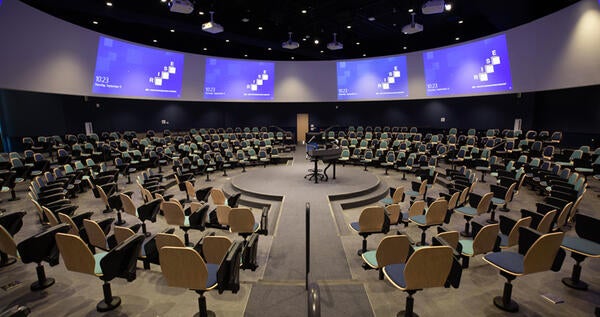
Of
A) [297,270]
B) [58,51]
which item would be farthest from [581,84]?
[58,51]

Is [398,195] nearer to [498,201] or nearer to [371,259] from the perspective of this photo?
[498,201]

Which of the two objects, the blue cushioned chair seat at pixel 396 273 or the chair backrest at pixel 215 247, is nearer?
the blue cushioned chair seat at pixel 396 273

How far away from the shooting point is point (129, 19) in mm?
12242

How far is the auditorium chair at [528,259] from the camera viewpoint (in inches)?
125

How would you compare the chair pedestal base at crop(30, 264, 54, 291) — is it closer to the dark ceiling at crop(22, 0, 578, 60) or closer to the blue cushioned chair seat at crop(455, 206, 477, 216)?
the blue cushioned chair seat at crop(455, 206, 477, 216)

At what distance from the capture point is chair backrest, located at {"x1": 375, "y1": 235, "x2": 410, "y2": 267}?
3.48 metres

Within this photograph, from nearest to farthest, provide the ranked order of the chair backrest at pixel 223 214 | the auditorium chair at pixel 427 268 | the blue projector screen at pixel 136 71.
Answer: the auditorium chair at pixel 427 268
the chair backrest at pixel 223 214
the blue projector screen at pixel 136 71

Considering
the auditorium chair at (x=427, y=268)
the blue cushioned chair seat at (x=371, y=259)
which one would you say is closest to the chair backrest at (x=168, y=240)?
the blue cushioned chair seat at (x=371, y=259)

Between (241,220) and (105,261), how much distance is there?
2.23 meters

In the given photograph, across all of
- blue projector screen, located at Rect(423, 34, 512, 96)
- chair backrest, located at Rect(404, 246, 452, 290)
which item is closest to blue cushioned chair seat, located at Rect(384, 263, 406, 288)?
chair backrest, located at Rect(404, 246, 452, 290)

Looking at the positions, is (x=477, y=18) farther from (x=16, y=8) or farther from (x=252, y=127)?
(x=16, y=8)

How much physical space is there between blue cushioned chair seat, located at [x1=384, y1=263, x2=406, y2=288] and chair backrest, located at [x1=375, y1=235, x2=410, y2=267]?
0.49 ft

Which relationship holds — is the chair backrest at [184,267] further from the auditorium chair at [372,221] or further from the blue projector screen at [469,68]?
the blue projector screen at [469,68]

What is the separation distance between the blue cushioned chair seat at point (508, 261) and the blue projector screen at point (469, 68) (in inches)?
490
